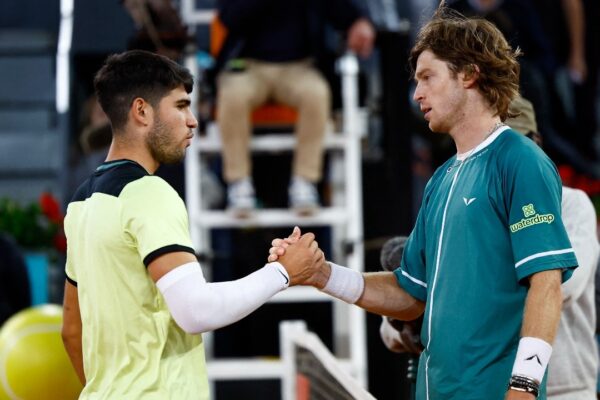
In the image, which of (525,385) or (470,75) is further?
(470,75)

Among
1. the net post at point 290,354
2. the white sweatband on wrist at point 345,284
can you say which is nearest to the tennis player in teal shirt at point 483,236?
the white sweatband on wrist at point 345,284

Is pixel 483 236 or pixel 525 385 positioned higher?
pixel 483 236

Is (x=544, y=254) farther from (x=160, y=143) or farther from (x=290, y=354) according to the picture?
(x=290, y=354)

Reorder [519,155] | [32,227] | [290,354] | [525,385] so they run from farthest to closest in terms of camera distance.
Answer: [32,227] < [290,354] < [519,155] < [525,385]

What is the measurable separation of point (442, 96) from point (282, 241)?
64 cm

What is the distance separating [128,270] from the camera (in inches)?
120

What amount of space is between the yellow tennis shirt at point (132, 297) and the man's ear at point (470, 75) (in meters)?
0.83

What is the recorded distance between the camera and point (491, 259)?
9.61 ft

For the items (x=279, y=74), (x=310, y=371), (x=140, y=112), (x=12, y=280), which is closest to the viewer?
(x=140, y=112)

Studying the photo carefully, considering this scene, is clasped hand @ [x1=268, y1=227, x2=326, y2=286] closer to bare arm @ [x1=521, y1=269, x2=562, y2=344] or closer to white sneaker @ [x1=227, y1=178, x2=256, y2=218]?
bare arm @ [x1=521, y1=269, x2=562, y2=344]

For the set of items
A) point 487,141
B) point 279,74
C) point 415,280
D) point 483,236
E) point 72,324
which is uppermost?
point 279,74

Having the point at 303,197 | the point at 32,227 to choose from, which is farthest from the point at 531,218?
the point at 32,227

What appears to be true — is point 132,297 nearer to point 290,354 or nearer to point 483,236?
point 483,236

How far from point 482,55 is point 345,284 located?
32.2 inches
